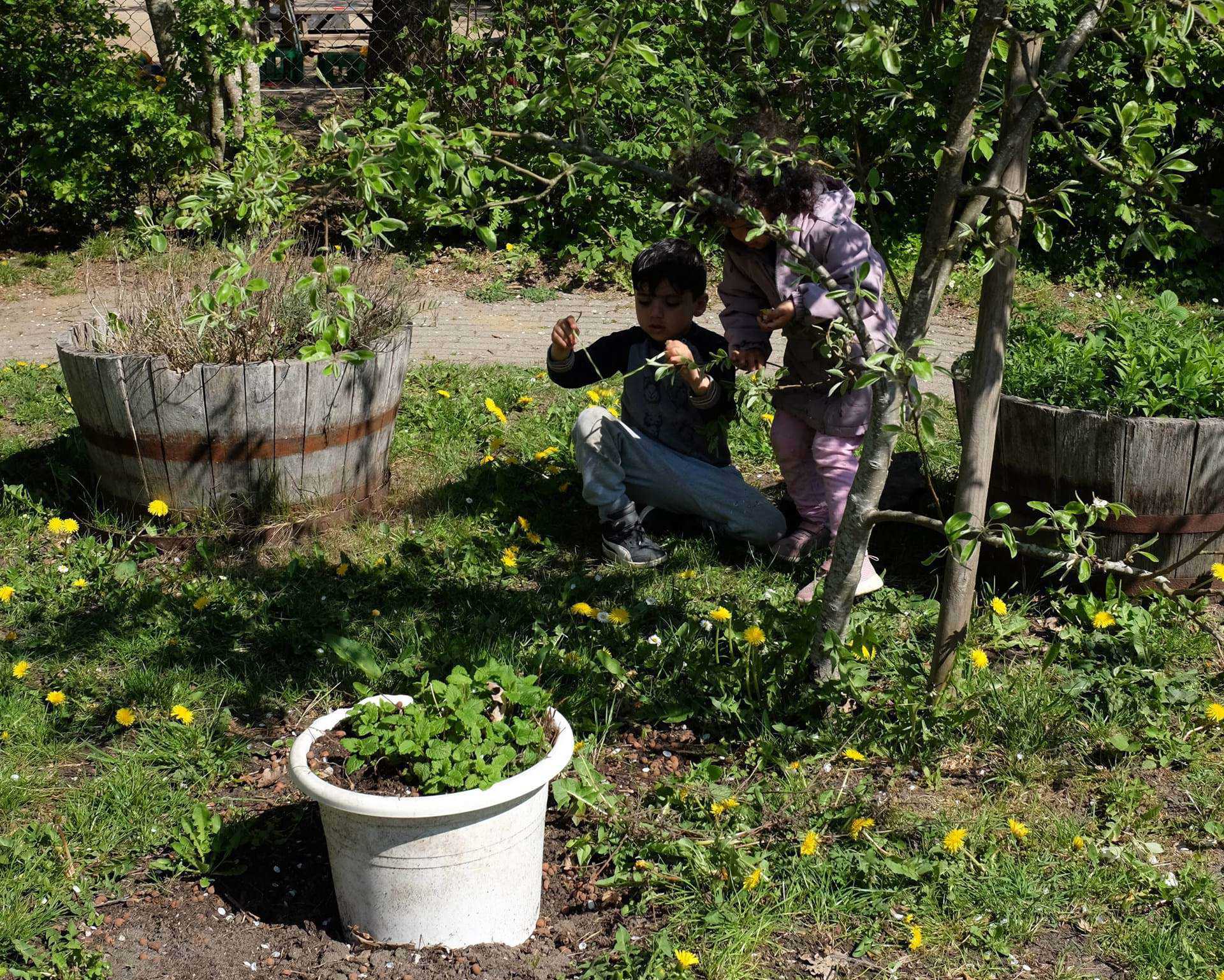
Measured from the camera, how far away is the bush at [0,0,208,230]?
8.18 meters

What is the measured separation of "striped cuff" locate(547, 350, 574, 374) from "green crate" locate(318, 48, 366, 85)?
6.79 meters

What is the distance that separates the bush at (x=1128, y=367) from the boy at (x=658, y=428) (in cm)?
88

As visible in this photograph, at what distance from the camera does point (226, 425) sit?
160 inches

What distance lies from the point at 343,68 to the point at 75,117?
304 centimetres

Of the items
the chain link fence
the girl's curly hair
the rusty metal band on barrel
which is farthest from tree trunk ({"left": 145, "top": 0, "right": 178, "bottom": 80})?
the girl's curly hair

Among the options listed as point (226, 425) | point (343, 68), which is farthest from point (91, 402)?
point (343, 68)

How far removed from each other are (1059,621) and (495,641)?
1779 mm

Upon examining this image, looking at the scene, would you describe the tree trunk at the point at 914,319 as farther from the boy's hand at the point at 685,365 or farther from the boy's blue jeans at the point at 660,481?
the boy's blue jeans at the point at 660,481

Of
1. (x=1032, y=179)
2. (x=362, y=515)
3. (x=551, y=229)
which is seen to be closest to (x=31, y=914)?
(x=362, y=515)

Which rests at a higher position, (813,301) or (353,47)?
(353,47)

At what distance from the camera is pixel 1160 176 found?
2.36 meters

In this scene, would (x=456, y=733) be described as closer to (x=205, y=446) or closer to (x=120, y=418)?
(x=205, y=446)

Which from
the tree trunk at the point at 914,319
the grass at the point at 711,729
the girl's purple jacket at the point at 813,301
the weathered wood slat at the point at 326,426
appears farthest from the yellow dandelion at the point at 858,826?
the weathered wood slat at the point at 326,426

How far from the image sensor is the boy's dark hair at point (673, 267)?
3.99m
